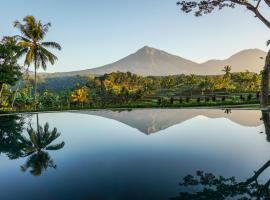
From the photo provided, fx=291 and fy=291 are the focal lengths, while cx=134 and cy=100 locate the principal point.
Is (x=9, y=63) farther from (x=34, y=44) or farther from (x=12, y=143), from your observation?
(x=12, y=143)

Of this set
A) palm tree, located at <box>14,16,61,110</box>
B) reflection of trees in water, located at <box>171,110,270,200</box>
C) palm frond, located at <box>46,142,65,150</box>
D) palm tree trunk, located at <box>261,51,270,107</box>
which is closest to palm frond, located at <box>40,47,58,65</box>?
palm tree, located at <box>14,16,61,110</box>

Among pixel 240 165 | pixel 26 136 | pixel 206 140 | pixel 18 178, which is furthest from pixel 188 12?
pixel 18 178

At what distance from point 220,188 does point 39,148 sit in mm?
7185

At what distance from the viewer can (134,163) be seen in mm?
8125

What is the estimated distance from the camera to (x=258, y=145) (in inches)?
383

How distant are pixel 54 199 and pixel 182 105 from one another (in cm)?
2245

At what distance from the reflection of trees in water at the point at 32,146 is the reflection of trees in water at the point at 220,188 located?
3869mm

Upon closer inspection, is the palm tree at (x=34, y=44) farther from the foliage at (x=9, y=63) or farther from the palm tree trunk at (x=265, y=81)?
the palm tree trunk at (x=265, y=81)

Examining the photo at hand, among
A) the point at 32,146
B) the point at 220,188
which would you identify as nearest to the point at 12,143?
the point at 32,146

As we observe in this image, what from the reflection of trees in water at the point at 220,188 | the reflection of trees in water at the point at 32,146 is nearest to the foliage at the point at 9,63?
the reflection of trees in water at the point at 32,146

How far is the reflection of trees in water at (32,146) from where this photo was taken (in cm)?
833

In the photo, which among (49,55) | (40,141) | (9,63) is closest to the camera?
(40,141)

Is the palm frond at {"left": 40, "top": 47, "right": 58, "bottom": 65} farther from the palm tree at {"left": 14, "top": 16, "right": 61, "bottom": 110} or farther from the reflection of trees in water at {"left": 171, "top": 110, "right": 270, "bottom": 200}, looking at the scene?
the reflection of trees in water at {"left": 171, "top": 110, "right": 270, "bottom": 200}

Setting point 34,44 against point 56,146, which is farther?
point 34,44
